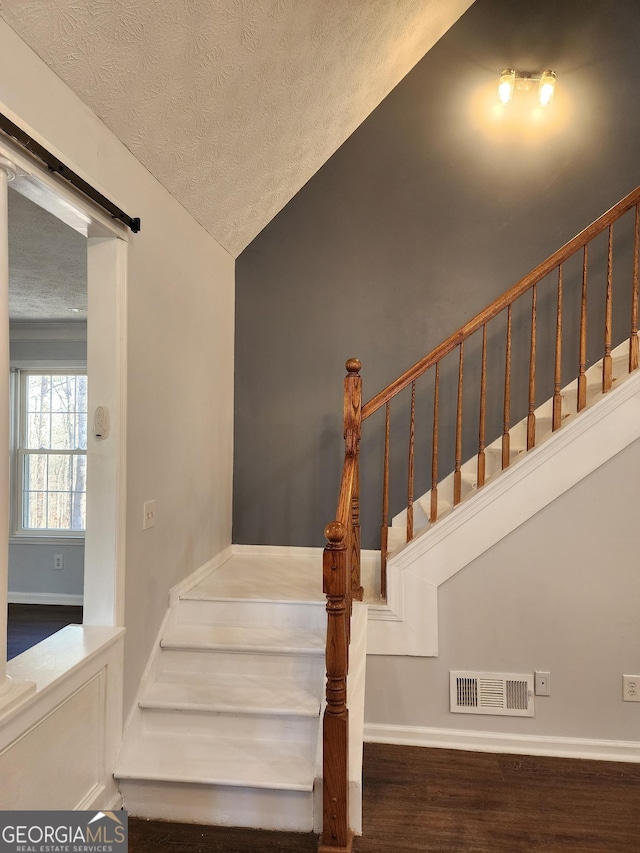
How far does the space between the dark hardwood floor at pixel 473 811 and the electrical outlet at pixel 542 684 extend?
296mm

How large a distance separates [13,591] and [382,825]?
169 inches

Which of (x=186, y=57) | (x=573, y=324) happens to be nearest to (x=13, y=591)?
(x=186, y=57)

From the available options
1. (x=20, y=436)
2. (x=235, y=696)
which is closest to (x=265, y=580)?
(x=235, y=696)

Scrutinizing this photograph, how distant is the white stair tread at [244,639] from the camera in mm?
2732

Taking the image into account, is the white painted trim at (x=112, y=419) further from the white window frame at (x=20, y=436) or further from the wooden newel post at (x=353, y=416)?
the white window frame at (x=20, y=436)

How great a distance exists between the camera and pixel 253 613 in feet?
9.75

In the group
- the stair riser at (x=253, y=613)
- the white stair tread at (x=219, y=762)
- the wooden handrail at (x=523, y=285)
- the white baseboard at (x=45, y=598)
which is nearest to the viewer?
the white stair tread at (x=219, y=762)

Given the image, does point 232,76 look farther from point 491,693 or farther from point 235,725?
point 491,693

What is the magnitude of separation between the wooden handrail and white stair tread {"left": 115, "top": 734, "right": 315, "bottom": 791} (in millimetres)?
1526

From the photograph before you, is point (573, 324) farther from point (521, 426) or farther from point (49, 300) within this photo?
point (49, 300)

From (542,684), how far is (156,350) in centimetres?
248

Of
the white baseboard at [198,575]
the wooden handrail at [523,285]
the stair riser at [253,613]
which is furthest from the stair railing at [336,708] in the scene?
the white baseboard at [198,575]

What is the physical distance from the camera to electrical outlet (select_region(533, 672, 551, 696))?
292 centimetres

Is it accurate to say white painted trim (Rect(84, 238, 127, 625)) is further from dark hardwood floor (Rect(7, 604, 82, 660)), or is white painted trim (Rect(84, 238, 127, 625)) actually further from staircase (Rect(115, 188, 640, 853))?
dark hardwood floor (Rect(7, 604, 82, 660))
